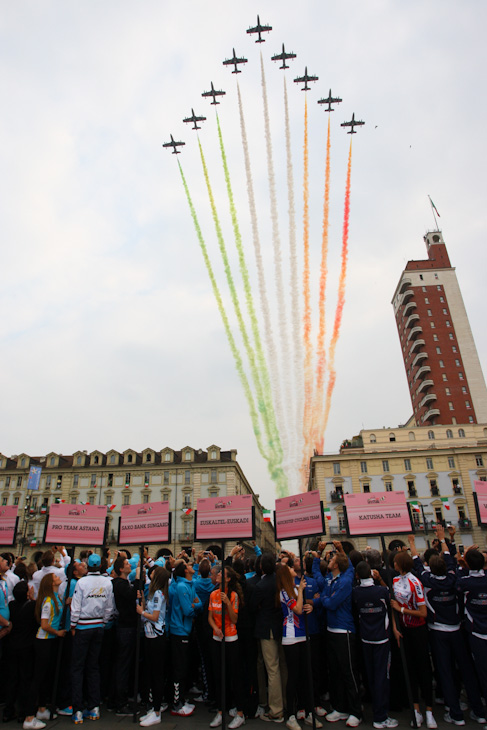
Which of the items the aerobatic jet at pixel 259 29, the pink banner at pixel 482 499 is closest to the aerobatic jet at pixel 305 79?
the aerobatic jet at pixel 259 29

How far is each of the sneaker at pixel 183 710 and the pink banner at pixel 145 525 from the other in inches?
105

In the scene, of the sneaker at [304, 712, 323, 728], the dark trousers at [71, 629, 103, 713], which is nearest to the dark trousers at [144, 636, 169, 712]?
the dark trousers at [71, 629, 103, 713]

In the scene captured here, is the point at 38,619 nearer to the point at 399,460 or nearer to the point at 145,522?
the point at 145,522

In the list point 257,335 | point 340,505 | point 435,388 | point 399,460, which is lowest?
point 340,505

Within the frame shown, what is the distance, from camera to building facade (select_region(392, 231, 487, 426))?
6869 centimetres

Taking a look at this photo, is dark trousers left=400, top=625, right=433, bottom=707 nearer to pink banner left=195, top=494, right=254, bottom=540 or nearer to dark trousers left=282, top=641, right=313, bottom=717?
dark trousers left=282, top=641, right=313, bottom=717

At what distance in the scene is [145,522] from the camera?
29.8 feet

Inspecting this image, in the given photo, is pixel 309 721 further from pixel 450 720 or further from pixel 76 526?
pixel 76 526

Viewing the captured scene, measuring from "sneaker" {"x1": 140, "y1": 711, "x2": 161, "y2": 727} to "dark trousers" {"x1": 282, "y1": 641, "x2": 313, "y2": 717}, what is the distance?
2027mm

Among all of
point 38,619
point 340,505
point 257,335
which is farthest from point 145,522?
point 340,505

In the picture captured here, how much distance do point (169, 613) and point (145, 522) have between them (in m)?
1.77

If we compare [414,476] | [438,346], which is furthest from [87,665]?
[438,346]

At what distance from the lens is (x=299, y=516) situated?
8.17m

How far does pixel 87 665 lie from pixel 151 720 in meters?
1.39
